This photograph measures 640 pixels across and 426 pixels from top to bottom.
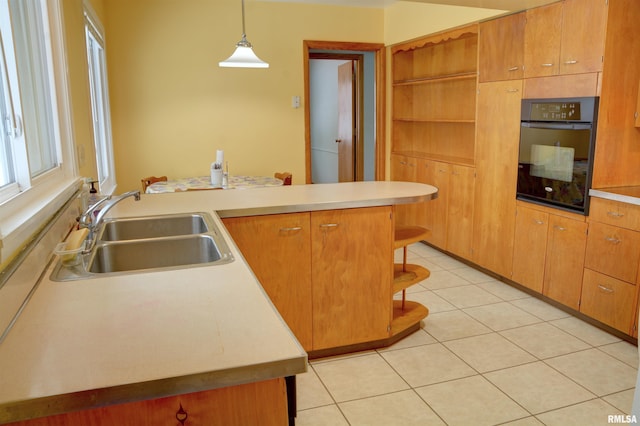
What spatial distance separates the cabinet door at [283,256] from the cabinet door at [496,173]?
79.8 inches

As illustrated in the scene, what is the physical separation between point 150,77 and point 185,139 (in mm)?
681

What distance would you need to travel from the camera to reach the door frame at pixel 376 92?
5.41 m

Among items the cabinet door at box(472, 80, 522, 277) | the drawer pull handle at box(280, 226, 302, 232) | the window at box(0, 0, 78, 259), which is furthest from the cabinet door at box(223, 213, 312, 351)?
the cabinet door at box(472, 80, 522, 277)

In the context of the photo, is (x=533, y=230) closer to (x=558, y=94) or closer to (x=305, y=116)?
(x=558, y=94)

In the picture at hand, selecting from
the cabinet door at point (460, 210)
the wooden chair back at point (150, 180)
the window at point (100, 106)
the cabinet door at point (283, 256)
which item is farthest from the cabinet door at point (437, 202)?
the window at point (100, 106)

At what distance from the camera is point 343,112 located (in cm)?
682

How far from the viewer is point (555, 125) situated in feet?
11.2

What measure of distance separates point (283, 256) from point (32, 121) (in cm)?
130

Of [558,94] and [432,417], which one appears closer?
[432,417]

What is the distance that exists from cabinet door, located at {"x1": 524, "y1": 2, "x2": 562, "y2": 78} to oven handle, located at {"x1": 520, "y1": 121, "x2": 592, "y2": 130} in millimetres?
339

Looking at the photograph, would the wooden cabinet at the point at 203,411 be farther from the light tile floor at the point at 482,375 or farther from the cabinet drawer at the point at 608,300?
the cabinet drawer at the point at 608,300

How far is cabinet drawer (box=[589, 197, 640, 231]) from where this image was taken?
2893mm

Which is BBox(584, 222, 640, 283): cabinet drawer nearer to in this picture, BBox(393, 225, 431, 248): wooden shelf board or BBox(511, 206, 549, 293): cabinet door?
BBox(511, 206, 549, 293): cabinet door

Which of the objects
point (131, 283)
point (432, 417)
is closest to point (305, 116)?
point (432, 417)
